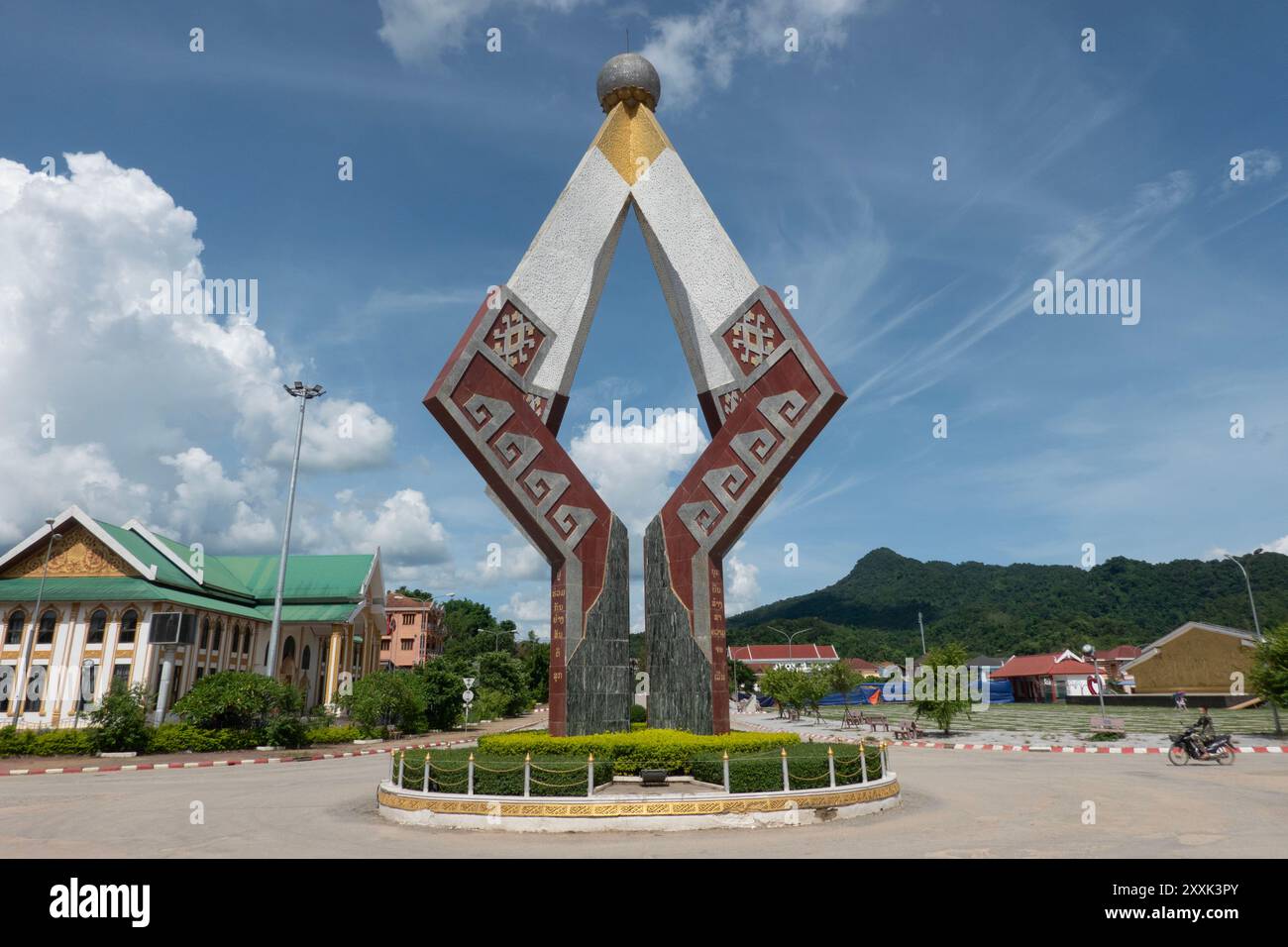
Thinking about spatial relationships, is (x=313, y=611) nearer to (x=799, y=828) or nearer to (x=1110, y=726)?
(x=799, y=828)

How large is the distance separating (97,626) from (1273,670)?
48483mm

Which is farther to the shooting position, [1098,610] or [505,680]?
Result: [1098,610]

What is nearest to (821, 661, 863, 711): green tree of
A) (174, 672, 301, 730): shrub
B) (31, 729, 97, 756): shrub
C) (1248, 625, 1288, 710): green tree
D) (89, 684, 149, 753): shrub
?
(1248, 625, 1288, 710): green tree

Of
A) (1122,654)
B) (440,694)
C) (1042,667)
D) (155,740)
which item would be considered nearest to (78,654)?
(155,740)

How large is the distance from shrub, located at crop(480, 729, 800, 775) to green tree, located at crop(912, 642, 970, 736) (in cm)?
1967

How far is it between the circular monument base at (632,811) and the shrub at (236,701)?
64.9ft

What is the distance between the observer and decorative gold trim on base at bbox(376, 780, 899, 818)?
38.8 feet

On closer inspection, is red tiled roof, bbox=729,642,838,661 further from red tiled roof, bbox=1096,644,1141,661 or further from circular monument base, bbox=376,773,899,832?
circular monument base, bbox=376,773,899,832

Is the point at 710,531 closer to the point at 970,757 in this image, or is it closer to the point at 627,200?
the point at 627,200

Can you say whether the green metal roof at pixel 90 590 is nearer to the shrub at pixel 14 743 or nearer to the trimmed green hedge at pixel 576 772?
the shrub at pixel 14 743

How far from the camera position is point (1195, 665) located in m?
51.4

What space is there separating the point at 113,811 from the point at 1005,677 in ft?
248
